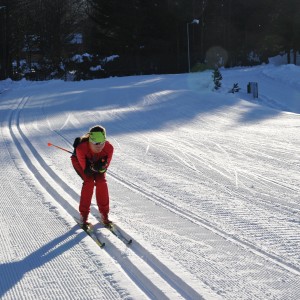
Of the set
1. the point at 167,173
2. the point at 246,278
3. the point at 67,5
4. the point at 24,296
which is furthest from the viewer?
the point at 67,5

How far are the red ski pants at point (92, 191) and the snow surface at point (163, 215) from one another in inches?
10.7

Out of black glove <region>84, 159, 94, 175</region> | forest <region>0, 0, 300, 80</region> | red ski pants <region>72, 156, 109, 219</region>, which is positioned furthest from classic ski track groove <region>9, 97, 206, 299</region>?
forest <region>0, 0, 300, 80</region>

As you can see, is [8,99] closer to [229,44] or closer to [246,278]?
[246,278]

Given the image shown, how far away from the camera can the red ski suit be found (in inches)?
241

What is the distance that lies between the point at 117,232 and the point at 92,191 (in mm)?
633

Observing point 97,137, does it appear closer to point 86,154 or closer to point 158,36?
point 86,154

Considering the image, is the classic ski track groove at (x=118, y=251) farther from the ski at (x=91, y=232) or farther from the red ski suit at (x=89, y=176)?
the red ski suit at (x=89, y=176)

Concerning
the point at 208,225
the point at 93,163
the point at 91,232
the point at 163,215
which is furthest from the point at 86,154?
the point at 208,225

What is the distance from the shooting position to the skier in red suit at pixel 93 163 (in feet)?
19.8

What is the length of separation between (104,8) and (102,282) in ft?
179

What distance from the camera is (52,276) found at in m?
4.87

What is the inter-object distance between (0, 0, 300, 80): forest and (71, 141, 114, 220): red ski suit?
148 feet

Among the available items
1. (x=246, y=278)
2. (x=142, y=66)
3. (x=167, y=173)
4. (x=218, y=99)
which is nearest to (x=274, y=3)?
(x=142, y=66)

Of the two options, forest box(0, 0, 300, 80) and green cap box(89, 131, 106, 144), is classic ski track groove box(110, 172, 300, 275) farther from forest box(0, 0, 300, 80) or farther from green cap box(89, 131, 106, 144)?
forest box(0, 0, 300, 80)
